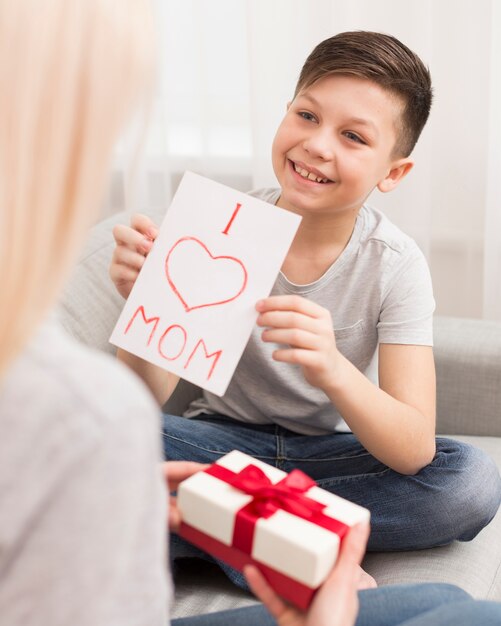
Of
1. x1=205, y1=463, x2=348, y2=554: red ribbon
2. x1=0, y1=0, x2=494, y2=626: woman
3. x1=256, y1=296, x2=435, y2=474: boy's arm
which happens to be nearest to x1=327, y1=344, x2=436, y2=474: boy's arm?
x1=256, y1=296, x2=435, y2=474: boy's arm

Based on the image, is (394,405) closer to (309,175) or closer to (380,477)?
(380,477)

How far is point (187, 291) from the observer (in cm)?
119

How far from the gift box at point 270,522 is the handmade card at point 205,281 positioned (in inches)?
8.0

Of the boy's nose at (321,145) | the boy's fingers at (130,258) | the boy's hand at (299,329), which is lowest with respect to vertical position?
the boy's hand at (299,329)

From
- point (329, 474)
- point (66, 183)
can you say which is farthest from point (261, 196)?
point (66, 183)

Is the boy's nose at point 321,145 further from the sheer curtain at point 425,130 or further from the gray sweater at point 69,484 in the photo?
the gray sweater at point 69,484

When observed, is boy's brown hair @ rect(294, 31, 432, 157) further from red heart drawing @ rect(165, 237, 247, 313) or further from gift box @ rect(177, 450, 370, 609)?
gift box @ rect(177, 450, 370, 609)

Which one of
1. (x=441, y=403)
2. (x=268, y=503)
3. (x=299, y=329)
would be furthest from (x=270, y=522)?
(x=441, y=403)

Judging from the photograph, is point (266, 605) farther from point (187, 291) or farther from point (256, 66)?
point (256, 66)

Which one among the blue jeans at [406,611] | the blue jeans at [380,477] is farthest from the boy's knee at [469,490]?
the blue jeans at [406,611]

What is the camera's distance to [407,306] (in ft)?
4.59

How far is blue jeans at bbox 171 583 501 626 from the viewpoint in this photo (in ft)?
2.87

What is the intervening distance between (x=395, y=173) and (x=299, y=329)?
50 cm

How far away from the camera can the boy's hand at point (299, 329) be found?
42.8 inches
